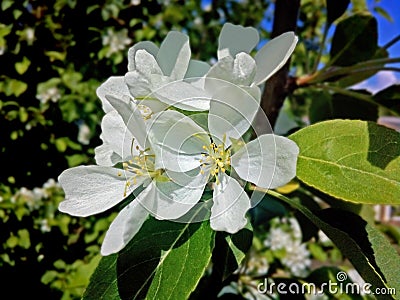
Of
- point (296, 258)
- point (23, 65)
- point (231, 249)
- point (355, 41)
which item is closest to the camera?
point (231, 249)

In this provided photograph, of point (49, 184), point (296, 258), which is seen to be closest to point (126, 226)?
point (49, 184)

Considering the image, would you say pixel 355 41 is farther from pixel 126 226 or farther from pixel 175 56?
pixel 126 226

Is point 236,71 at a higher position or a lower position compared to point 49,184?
higher

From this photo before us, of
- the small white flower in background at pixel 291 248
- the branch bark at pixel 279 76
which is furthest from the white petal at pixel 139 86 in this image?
the small white flower in background at pixel 291 248

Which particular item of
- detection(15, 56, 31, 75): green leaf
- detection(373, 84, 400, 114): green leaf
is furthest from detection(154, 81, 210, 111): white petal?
detection(15, 56, 31, 75): green leaf

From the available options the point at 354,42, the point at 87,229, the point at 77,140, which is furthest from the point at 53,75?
the point at 354,42

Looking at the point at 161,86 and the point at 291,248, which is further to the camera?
the point at 291,248

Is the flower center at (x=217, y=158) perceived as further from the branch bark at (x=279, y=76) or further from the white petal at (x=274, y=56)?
the branch bark at (x=279, y=76)
